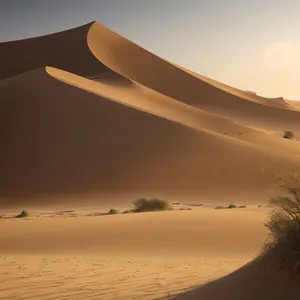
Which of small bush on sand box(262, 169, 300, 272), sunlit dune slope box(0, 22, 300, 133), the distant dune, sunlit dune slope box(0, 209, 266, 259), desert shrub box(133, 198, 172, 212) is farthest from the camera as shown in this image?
sunlit dune slope box(0, 22, 300, 133)

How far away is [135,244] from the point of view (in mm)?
13188

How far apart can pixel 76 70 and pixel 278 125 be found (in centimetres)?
2237

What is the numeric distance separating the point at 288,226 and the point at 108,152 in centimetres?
2081

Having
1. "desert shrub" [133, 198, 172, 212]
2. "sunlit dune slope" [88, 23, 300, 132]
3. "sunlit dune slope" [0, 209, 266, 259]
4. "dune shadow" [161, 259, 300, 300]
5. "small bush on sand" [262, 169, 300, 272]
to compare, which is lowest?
"dune shadow" [161, 259, 300, 300]

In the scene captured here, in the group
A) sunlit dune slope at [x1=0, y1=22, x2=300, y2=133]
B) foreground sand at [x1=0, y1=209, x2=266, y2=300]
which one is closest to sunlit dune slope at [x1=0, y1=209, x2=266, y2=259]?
foreground sand at [x1=0, y1=209, x2=266, y2=300]

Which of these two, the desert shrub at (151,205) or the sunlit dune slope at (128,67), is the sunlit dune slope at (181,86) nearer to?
the sunlit dune slope at (128,67)

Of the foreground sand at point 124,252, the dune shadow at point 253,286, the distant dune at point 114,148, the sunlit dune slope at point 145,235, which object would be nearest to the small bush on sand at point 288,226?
the dune shadow at point 253,286

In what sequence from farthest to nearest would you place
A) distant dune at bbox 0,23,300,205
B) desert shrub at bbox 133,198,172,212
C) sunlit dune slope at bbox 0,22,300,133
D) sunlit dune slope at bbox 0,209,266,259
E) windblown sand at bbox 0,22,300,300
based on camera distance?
sunlit dune slope at bbox 0,22,300,133 < distant dune at bbox 0,23,300,205 < desert shrub at bbox 133,198,172,212 < sunlit dune slope at bbox 0,209,266,259 < windblown sand at bbox 0,22,300,300

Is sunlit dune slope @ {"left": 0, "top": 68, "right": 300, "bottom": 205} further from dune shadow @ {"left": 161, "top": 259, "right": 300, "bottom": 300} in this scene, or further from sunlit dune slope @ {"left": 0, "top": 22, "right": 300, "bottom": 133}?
sunlit dune slope @ {"left": 0, "top": 22, "right": 300, "bottom": 133}

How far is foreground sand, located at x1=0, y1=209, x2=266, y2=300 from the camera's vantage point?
7770 mm

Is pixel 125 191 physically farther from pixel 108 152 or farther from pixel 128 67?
pixel 128 67

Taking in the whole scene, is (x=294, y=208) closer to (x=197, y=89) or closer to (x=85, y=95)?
(x=85, y=95)

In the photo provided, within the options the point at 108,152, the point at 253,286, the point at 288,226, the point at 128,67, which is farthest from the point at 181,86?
the point at 253,286

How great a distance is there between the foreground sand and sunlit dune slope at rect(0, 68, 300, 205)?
316 inches
